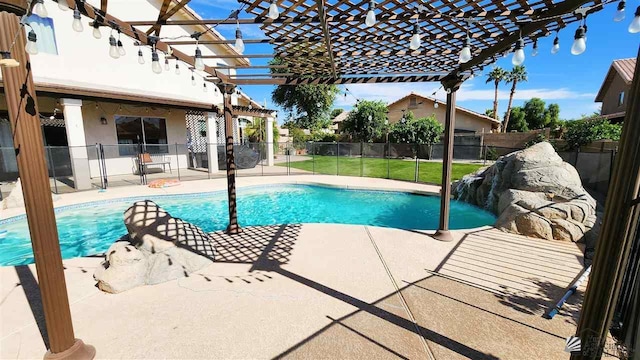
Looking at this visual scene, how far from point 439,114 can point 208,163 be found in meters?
Answer: 22.3

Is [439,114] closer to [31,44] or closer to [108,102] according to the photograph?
[108,102]

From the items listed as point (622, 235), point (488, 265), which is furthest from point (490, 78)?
point (622, 235)

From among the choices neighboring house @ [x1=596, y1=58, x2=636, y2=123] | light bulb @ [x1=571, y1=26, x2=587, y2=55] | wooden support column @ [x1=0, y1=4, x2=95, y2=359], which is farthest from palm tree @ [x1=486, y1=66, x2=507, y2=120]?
wooden support column @ [x1=0, y1=4, x2=95, y2=359]

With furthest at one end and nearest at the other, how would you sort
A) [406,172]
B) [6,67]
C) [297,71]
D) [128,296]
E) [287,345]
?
[406,172]
[297,71]
[128,296]
[287,345]
[6,67]

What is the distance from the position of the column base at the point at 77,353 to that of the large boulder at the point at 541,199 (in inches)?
251

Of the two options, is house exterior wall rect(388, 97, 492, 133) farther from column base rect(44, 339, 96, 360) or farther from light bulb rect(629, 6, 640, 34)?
column base rect(44, 339, 96, 360)

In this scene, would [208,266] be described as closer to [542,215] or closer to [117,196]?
[542,215]

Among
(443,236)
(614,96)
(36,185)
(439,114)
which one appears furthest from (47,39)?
(614,96)

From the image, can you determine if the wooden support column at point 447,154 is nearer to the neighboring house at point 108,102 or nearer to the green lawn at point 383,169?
the neighboring house at point 108,102

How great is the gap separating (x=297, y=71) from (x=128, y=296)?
165 inches

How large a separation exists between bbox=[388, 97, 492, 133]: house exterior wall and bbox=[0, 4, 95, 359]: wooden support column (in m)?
27.2

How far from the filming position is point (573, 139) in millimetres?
12539

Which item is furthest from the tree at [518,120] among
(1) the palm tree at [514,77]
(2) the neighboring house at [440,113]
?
(2) the neighboring house at [440,113]

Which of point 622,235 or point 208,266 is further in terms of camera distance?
point 208,266
